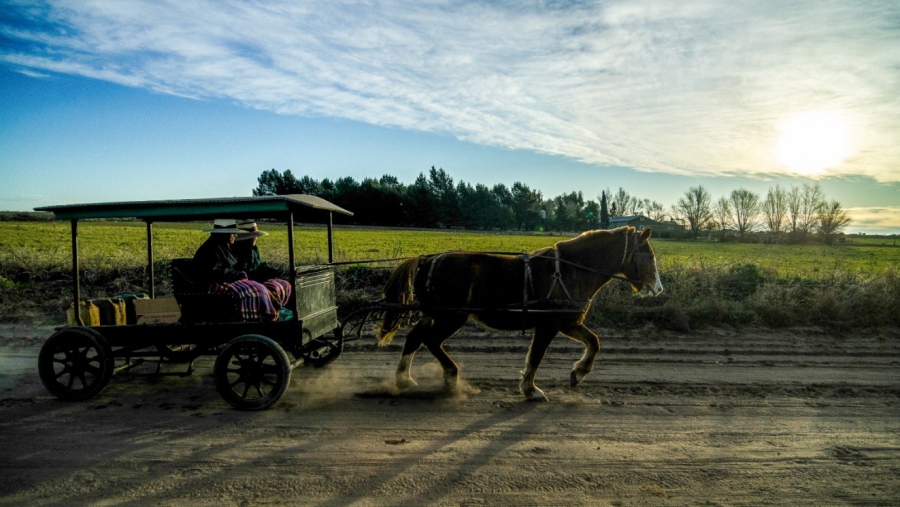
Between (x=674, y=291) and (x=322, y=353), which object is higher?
(x=674, y=291)

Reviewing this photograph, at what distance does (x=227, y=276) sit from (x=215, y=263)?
21 centimetres

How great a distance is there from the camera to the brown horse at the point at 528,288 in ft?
20.0

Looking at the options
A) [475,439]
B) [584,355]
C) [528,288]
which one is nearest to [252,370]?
[475,439]

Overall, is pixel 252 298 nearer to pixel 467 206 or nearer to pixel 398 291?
pixel 398 291

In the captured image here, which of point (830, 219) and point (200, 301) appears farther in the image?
point (830, 219)

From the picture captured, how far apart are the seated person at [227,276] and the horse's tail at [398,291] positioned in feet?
4.63

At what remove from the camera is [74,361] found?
5895 millimetres

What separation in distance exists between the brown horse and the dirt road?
1.99 feet

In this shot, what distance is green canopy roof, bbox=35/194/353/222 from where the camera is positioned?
5.62 metres

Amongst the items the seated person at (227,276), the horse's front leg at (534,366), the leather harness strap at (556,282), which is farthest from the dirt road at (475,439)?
the leather harness strap at (556,282)

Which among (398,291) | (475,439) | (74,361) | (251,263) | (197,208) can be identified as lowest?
(475,439)

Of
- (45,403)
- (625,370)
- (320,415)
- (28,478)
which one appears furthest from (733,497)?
(45,403)

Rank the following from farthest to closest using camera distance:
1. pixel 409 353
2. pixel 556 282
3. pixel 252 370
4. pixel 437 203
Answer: pixel 437 203, pixel 409 353, pixel 556 282, pixel 252 370

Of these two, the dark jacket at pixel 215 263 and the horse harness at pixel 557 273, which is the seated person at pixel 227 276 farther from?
the horse harness at pixel 557 273
